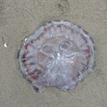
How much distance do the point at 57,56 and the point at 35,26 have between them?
0.95 feet

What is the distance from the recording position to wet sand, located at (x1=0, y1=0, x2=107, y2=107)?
5.09 ft

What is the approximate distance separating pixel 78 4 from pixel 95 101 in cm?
75

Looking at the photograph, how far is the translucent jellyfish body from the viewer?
1.54m

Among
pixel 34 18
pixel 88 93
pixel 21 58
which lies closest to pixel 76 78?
pixel 88 93

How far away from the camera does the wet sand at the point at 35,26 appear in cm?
155

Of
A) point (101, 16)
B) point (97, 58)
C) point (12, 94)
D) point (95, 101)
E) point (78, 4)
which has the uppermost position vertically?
point (78, 4)

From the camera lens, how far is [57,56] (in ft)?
5.02

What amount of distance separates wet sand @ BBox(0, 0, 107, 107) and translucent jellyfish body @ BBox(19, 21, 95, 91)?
48mm

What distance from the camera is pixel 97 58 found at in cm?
158

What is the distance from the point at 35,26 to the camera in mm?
1575

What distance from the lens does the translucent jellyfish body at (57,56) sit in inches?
60.7

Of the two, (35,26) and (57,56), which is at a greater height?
(35,26)

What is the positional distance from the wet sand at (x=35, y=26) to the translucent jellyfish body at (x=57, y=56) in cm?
5

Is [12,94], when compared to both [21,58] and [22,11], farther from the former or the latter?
[22,11]
